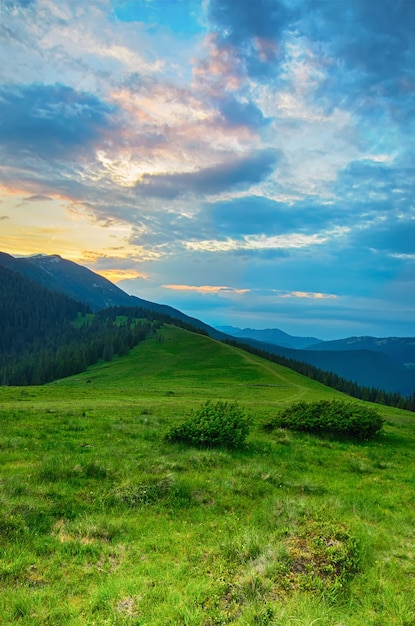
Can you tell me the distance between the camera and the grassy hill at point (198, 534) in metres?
6.28

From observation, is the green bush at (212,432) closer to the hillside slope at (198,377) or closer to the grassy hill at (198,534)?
the grassy hill at (198,534)

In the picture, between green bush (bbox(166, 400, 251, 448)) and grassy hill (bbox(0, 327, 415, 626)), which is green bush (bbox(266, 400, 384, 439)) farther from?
green bush (bbox(166, 400, 251, 448))

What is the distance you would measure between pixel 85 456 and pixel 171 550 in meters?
7.43

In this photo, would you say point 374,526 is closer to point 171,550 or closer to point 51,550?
point 171,550

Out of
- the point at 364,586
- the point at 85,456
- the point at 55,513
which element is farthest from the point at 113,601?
the point at 85,456

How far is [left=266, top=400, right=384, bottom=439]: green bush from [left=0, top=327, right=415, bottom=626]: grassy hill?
433cm

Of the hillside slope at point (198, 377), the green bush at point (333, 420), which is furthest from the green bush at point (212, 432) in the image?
the hillside slope at point (198, 377)

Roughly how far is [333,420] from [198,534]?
1640 cm

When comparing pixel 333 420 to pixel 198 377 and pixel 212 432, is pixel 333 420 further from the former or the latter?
pixel 198 377

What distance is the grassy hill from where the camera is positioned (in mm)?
6277

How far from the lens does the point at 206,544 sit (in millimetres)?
8656

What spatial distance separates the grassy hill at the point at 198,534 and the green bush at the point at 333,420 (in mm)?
4331

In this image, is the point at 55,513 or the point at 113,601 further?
the point at 55,513

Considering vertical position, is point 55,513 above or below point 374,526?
below
